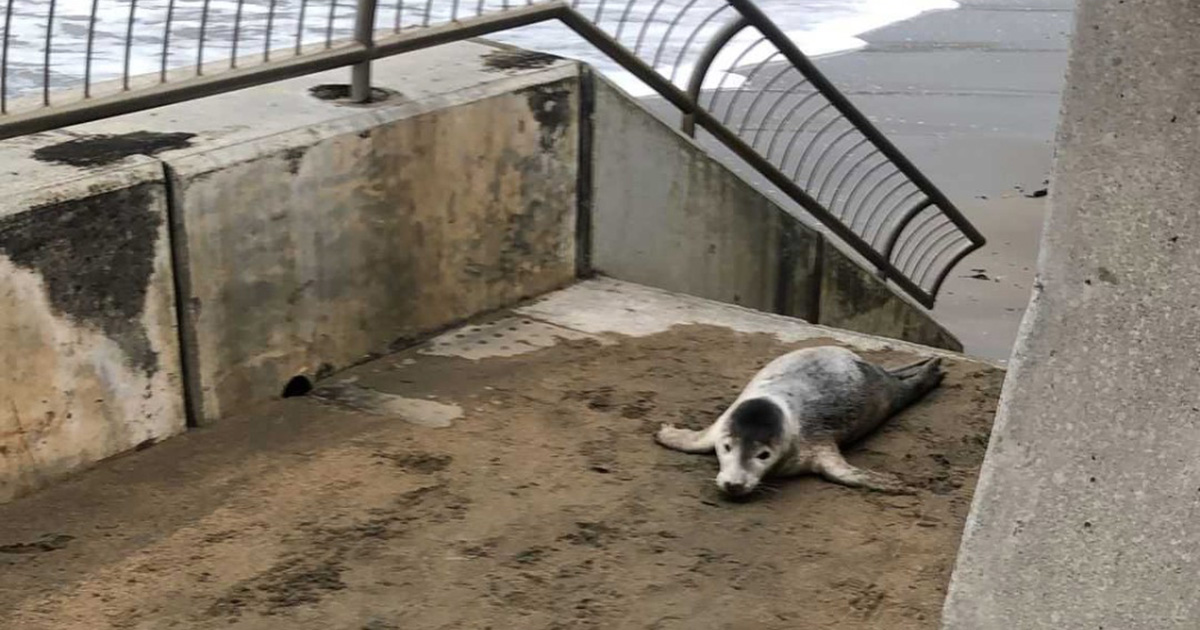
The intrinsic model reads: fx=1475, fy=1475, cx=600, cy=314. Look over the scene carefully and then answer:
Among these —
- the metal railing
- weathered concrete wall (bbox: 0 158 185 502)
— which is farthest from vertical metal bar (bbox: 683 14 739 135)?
weathered concrete wall (bbox: 0 158 185 502)

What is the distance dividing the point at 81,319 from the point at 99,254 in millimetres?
184

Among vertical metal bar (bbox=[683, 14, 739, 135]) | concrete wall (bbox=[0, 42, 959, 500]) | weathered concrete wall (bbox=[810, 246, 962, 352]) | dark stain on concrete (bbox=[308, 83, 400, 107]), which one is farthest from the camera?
weathered concrete wall (bbox=[810, 246, 962, 352])

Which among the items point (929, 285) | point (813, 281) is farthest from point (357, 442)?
point (929, 285)

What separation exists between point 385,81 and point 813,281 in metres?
2.60

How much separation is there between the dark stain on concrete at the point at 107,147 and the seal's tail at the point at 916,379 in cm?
238

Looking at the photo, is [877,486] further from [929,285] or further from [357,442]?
[929,285]

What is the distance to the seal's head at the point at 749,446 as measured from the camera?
4.09 m

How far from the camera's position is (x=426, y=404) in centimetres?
473

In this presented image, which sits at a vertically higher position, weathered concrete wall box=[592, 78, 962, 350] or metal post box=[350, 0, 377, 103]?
metal post box=[350, 0, 377, 103]

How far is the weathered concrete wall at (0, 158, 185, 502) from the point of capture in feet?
12.7

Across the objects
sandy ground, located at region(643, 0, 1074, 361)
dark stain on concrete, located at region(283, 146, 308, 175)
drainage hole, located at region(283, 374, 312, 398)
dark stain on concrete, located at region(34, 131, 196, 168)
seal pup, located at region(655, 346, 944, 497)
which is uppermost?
dark stain on concrete, located at region(34, 131, 196, 168)

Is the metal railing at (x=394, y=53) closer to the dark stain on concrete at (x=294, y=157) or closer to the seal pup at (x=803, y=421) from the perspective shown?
the dark stain on concrete at (x=294, y=157)

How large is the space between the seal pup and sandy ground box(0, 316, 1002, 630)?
6 centimetres

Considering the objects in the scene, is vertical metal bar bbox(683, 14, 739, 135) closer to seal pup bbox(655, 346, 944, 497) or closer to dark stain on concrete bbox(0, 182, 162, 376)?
seal pup bbox(655, 346, 944, 497)
